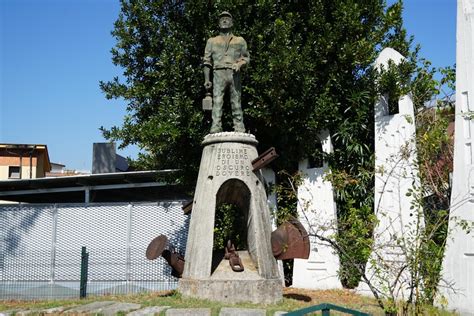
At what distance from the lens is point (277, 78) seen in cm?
1173

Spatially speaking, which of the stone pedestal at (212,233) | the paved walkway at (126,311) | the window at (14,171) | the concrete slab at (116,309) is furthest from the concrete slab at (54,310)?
the window at (14,171)

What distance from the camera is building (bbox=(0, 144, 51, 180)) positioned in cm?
3155

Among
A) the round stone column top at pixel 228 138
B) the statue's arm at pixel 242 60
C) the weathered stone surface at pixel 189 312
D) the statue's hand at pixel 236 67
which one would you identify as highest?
the statue's arm at pixel 242 60

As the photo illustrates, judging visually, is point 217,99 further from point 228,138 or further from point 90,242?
point 90,242

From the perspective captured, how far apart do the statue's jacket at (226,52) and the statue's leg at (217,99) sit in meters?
0.18

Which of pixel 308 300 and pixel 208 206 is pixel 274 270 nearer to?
pixel 308 300

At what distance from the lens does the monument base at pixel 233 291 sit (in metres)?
8.40

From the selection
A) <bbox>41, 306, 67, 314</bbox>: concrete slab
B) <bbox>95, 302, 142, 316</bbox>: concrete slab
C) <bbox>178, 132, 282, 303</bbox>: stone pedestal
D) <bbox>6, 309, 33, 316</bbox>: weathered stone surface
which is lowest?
<bbox>6, 309, 33, 316</bbox>: weathered stone surface

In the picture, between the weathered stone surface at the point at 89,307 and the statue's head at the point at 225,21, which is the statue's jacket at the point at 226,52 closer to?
the statue's head at the point at 225,21

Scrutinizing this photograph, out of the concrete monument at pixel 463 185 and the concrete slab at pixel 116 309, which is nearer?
the concrete slab at pixel 116 309

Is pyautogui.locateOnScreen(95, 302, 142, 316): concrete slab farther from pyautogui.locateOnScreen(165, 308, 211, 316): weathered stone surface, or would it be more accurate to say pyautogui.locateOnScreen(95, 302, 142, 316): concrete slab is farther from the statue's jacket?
the statue's jacket

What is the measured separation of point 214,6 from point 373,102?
458 cm

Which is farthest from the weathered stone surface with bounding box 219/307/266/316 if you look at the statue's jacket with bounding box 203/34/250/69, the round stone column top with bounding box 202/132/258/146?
the statue's jacket with bounding box 203/34/250/69

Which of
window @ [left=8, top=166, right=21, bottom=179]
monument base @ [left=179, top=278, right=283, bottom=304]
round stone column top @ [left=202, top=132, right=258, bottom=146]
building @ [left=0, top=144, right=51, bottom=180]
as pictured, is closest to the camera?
monument base @ [left=179, top=278, right=283, bottom=304]
